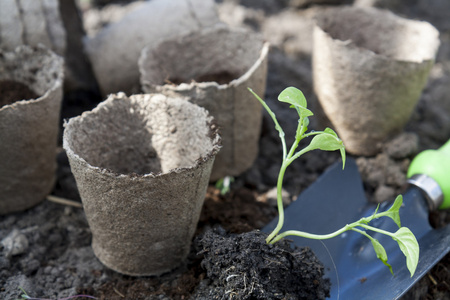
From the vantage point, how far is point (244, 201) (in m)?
1.90

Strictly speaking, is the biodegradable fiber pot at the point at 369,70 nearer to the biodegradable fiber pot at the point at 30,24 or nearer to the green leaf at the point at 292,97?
the green leaf at the point at 292,97

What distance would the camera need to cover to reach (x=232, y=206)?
1.84 meters

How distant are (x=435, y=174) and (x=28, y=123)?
55.2 inches

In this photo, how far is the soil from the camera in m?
1.56

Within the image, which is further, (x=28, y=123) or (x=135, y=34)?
(x=135, y=34)

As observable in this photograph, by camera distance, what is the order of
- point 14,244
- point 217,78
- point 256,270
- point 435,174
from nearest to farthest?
point 256,270 < point 14,244 < point 435,174 < point 217,78

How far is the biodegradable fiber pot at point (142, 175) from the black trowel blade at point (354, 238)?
0.35m

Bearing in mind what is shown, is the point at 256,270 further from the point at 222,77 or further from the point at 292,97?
the point at 222,77

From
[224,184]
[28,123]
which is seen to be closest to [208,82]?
[224,184]

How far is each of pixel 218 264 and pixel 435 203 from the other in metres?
0.86

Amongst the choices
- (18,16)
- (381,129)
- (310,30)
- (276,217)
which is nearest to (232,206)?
(276,217)

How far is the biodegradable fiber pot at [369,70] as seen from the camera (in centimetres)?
192

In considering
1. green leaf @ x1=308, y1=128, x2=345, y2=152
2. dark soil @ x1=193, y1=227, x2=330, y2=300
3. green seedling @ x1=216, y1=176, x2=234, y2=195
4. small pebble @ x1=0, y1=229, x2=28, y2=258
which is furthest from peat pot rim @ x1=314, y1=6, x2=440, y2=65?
small pebble @ x1=0, y1=229, x2=28, y2=258

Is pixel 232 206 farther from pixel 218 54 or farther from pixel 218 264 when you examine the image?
pixel 218 54
